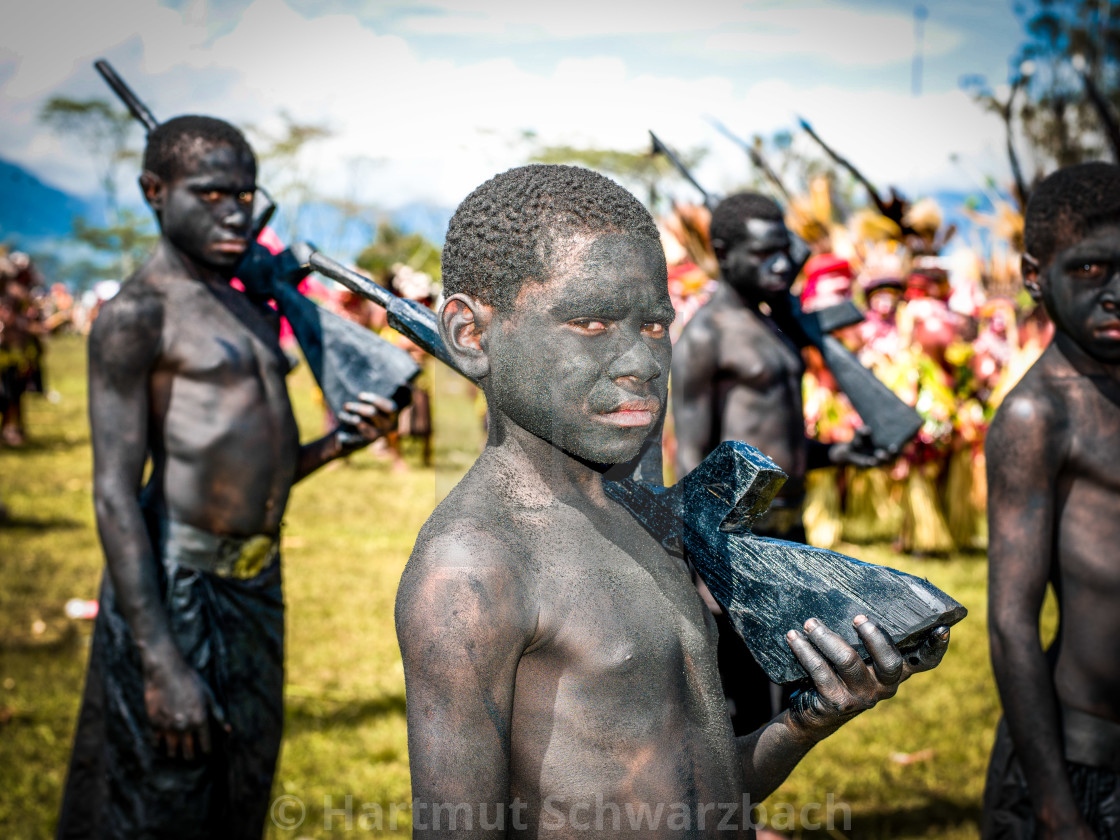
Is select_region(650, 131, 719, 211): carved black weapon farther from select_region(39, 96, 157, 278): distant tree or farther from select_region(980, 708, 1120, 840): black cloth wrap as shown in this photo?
select_region(39, 96, 157, 278): distant tree

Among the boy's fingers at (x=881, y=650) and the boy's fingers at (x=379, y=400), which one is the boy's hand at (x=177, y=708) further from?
the boy's fingers at (x=881, y=650)

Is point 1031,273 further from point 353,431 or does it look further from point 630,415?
point 353,431

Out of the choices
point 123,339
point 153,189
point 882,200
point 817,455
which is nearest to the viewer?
point 123,339

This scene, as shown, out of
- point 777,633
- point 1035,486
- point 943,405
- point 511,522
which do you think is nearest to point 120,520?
point 511,522

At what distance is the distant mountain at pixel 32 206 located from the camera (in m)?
17.1

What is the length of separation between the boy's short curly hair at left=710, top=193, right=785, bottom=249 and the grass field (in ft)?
8.13

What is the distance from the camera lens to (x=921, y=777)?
4688 mm

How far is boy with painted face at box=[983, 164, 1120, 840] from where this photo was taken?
225 cm

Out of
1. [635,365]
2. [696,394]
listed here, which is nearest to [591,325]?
[635,365]

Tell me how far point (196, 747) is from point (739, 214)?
3071 millimetres

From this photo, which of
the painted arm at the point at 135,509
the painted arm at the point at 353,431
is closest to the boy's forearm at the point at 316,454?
the painted arm at the point at 353,431

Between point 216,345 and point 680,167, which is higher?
point 680,167

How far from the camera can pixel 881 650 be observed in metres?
1.26

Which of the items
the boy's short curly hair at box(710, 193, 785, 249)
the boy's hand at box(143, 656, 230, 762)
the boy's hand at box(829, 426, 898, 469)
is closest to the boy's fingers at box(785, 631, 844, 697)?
the boy's hand at box(143, 656, 230, 762)
